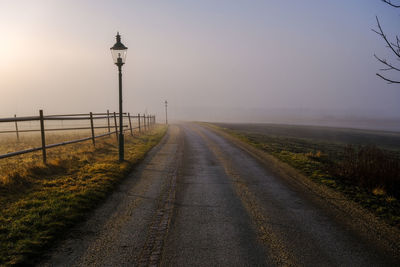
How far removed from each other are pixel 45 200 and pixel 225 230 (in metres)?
4.15

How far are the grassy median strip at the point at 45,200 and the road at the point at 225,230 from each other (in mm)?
300

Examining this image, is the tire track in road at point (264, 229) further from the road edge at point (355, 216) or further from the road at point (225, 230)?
the road edge at point (355, 216)

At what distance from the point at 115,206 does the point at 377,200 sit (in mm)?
6350

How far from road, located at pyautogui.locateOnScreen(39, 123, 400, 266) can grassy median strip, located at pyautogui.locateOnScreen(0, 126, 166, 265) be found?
30cm

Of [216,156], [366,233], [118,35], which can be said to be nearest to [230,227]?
[366,233]

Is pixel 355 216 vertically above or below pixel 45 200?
below

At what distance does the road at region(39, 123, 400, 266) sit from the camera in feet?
10.7

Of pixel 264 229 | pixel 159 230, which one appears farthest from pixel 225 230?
pixel 159 230

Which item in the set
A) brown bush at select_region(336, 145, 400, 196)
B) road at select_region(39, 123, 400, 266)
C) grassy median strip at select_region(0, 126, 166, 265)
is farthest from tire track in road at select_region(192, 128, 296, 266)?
brown bush at select_region(336, 145, 400, 196)

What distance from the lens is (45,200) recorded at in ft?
17.2

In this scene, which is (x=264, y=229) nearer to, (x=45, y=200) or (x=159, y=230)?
(x=159, y=230)

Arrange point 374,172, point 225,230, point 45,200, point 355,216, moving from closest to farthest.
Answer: point 225,230 < point 355,216 < point 45,200 < point 374,172

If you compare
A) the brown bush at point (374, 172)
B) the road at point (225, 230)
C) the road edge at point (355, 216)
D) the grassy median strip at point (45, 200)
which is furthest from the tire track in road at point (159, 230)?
the brown bush at point (374, 172)

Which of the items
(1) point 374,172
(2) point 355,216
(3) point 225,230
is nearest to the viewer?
(3) point 225,230
